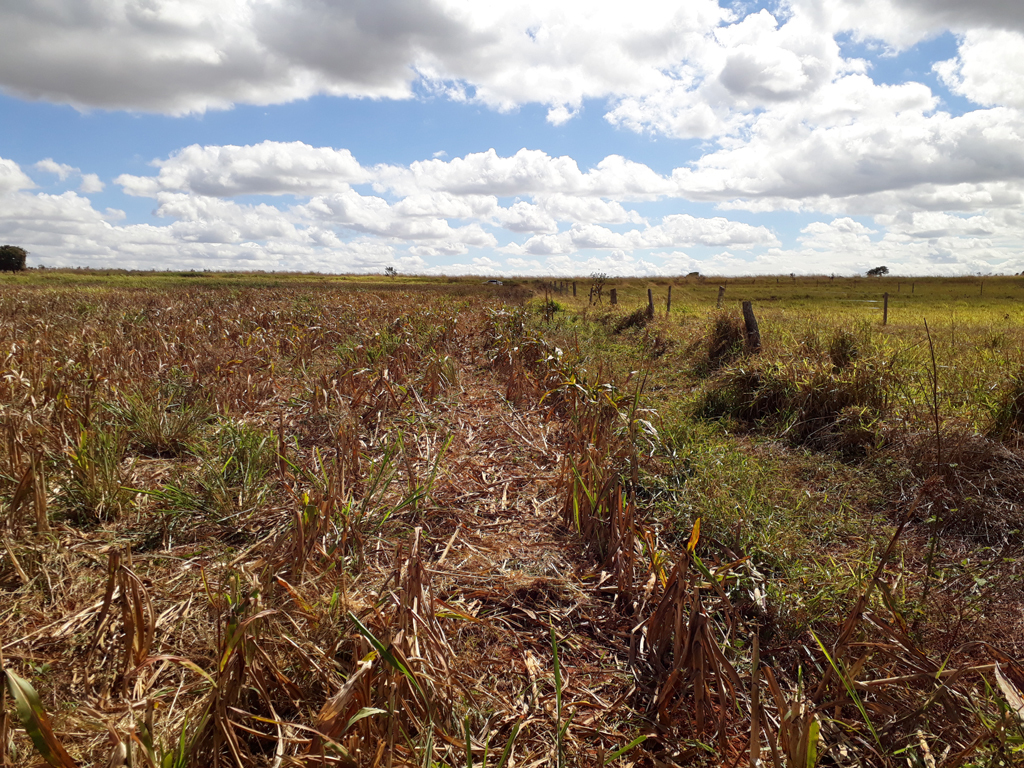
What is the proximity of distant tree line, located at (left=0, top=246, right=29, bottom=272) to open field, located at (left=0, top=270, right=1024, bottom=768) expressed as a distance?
74.6 meters

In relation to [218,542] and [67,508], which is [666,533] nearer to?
[218,542]

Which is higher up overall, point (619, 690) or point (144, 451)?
point (144, 451)

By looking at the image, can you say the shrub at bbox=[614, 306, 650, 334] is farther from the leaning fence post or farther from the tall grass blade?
the tall grass blade

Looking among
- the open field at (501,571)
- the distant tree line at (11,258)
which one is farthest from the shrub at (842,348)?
the distant tree line at (11,258)

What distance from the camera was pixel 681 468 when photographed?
4.71 metres

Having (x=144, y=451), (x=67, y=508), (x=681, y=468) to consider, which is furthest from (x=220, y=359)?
(x=681, y=468)

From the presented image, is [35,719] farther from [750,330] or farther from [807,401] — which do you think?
[750,330]

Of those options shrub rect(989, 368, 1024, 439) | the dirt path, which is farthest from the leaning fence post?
the dirt path

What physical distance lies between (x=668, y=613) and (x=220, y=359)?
660 cm

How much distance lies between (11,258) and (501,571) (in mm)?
81805

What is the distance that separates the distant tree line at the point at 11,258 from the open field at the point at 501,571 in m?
74.6

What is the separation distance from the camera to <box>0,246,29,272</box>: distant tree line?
5969cm

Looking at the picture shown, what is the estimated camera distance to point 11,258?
60.1 metres

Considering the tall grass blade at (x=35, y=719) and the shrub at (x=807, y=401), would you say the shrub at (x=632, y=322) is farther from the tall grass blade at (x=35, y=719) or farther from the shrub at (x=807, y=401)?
the tall grass blade at (x=35, y=719)
